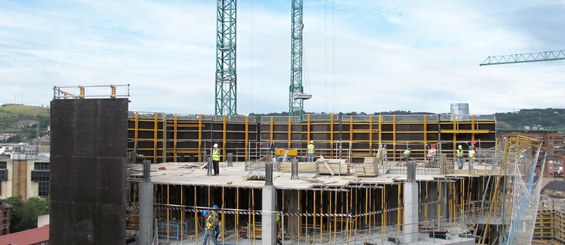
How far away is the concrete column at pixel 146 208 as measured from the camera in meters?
18.2

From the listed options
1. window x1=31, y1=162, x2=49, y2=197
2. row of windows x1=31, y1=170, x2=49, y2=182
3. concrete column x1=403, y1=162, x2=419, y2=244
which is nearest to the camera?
concrete column x1=403, y1=162, x2=419, y2=244

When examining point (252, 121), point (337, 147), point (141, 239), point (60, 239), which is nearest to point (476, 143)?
point (337, 147)

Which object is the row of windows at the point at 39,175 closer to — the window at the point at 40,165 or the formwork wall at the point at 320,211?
the window at the point at 40,165

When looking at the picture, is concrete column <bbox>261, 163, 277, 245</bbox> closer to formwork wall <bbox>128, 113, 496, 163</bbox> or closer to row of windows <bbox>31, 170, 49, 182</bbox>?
formwork wall <bbox>128, 113, 496, 163</bbox>

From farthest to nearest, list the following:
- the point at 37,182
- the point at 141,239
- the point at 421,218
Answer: the point at 37,182, the point at 421,218, the point at 141,239

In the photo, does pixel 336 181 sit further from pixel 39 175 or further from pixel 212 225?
pixel 39 175

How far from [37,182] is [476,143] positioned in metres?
72.2

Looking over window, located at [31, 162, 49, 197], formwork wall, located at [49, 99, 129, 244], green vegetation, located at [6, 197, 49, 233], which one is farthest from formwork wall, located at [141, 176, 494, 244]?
window, located at [31, 162, 49, 197]

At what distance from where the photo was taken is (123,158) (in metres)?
17.3

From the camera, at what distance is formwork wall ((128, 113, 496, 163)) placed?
33.3 meters

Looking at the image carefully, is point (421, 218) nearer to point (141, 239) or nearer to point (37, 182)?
point (141, 239)

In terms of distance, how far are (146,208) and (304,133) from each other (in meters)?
19.6

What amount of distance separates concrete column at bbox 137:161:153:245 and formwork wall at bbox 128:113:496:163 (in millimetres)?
14399

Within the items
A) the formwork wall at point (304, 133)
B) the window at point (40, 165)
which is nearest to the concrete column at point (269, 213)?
the formwork wall at point (304, 133)
